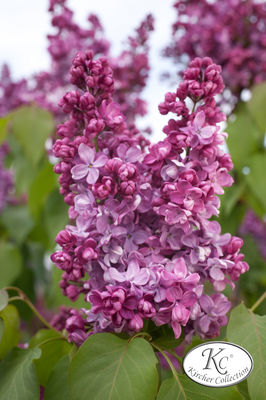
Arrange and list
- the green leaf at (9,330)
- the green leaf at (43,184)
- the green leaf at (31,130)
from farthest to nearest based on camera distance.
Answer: the green leaf at (43,184), the green leaf at (31,130), the green leaf at (9,330)

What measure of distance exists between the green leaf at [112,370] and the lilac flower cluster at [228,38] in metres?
0.80

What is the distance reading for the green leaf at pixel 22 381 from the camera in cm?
44

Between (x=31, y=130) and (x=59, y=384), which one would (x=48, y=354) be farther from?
(x=31, y=130)

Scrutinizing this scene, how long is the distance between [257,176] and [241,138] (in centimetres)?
8

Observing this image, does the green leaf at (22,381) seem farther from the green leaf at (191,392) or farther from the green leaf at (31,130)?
the green leaf at (31,130)

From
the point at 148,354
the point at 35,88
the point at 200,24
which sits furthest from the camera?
the point at 35,88

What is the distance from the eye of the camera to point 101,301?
0.41 metres

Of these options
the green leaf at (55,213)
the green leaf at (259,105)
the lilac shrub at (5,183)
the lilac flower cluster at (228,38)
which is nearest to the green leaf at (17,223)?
the lilac shrub at (5,183)

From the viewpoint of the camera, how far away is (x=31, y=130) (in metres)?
0.98

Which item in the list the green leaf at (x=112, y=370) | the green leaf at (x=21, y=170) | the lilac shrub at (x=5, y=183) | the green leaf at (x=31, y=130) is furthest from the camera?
the lilac shrub at (x=5, y=183)

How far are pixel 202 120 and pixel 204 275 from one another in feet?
0.43

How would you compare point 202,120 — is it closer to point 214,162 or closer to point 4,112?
point 214,162

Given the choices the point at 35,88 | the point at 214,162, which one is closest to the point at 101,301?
the point at 214,162

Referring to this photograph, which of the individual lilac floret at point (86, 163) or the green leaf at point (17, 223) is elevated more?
the green leaf at point (17, 223)
